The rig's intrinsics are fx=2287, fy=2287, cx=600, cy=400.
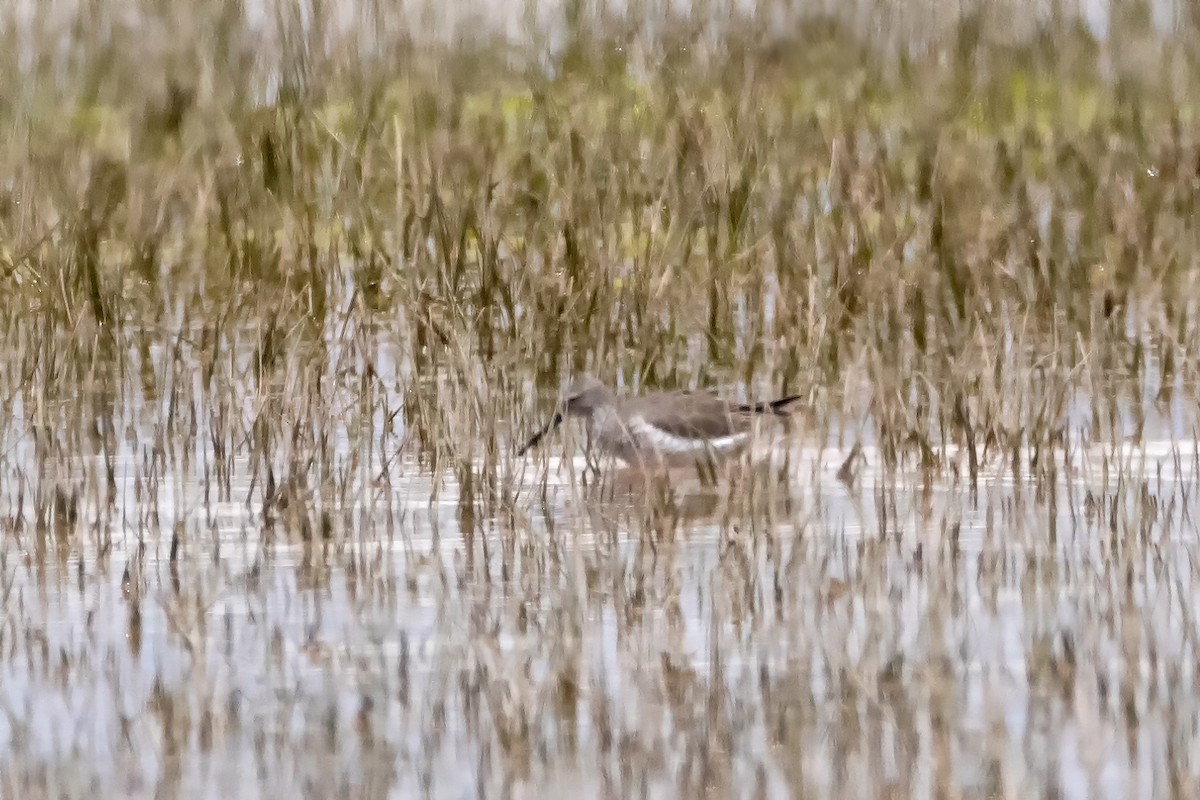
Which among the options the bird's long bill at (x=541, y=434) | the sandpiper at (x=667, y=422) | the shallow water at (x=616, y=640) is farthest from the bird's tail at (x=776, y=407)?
the bird's long bill at (x=541, y=434)

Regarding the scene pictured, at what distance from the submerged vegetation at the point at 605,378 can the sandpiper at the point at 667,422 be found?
0.15 meters

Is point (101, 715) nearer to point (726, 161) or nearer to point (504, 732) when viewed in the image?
point (504, 732)

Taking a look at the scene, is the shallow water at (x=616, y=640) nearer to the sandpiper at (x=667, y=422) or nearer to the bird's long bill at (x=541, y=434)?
the bird's long bill at (x=541, y=434)

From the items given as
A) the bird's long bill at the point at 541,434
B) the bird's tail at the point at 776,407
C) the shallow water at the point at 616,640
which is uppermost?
the bird's tail at the point at 776,407

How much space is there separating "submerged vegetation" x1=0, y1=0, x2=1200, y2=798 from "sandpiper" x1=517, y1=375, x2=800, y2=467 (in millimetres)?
148

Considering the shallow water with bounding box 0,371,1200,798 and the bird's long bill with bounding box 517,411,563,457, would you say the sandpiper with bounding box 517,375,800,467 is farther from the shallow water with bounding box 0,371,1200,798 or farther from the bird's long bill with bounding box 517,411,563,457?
the shallow water with bounding box 0,371,1200,798

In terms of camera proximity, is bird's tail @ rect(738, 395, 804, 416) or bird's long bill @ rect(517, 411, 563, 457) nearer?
bird's long bill @ rect(517, 411, 563, 457)

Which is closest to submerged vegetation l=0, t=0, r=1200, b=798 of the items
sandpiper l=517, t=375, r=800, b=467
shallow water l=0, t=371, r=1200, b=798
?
shallow water l=0, t=371, r=1200, b=798

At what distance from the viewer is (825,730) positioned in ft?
11.9

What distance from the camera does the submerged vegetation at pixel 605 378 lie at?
12.2 ft

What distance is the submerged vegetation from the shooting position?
146 inches

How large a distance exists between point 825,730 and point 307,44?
412 centimetres

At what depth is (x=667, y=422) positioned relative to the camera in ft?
20.8

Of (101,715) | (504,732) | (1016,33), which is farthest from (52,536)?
(1016,33)
